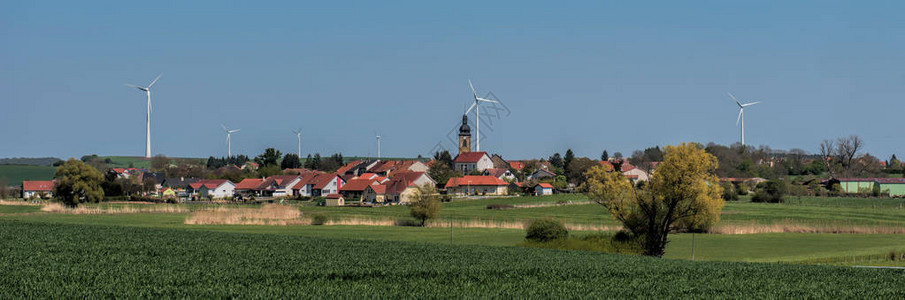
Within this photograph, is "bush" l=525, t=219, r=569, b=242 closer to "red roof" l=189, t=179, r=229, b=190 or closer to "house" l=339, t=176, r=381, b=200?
"house" l=339, t=176, r=381, b=200

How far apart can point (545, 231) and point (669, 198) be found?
34.4ft

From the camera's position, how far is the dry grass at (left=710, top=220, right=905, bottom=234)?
81.9 metres

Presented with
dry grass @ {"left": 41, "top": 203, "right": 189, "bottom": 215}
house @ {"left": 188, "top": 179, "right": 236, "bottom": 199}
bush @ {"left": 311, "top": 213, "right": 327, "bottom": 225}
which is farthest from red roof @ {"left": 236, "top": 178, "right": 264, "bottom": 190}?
bush @ {"left": 311, "top": 213, "right": 327, "bottom": 225}

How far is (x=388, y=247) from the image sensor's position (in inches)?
1816

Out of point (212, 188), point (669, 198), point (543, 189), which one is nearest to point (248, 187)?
point (212, 188)

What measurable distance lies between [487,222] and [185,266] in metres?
57.5

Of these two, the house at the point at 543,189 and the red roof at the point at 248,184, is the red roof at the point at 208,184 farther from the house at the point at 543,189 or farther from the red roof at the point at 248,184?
the house at the point at 543,189

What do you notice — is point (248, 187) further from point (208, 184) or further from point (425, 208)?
point (425, 208)

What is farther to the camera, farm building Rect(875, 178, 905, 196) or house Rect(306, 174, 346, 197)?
house Rect(306, 174, 346, 197)

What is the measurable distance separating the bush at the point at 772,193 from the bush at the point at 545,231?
82.6 m

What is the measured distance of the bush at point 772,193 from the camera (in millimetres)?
136250

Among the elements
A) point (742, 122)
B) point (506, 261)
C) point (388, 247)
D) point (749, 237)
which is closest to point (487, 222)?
point (749, 237)

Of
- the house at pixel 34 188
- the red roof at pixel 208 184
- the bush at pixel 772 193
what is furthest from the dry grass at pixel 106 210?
the bush at pixel 772 193

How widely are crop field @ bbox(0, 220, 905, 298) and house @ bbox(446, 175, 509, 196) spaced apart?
122864 millimetres
